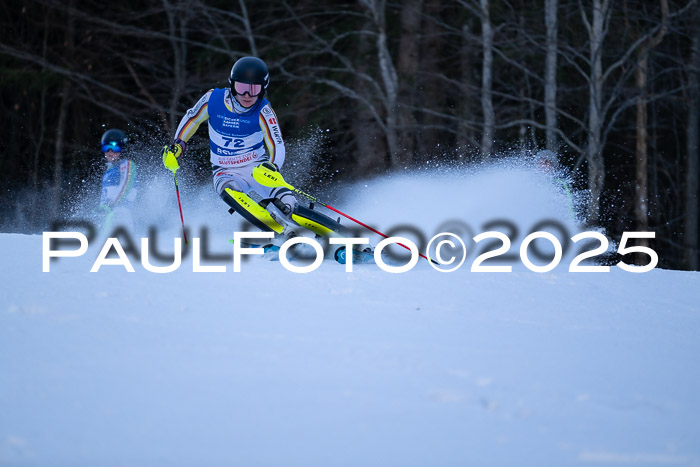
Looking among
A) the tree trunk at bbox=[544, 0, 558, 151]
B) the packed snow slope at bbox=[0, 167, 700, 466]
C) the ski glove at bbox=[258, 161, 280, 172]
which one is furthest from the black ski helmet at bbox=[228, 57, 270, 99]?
the tree trunk at bbox=[544, 0, 558, 151]

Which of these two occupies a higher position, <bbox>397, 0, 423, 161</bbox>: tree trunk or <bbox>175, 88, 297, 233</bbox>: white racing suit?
<bbox>397, 0, 423, 161</bbox>: tree trunk

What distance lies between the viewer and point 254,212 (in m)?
Result: 6.69

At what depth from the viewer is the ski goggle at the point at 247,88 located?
21.2 feet

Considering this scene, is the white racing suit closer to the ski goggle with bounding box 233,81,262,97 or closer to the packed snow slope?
the ski goggle with bounding box 233,81,262,97

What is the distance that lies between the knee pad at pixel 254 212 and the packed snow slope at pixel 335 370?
3.80 feet

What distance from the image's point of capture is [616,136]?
65.8 feet

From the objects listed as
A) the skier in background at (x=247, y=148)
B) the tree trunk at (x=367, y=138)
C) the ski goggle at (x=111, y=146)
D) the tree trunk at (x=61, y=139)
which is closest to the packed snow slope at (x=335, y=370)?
the skier in background at (x=247, y=148)

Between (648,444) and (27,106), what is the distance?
23.8 m

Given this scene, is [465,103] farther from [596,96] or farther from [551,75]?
[596,96]

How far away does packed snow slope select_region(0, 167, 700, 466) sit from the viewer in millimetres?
2621

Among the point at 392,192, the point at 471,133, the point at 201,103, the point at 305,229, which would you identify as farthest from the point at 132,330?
the point at 471,133

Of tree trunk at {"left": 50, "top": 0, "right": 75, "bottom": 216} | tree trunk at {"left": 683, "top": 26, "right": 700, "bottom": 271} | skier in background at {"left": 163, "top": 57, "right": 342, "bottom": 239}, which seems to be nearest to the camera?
skier in background at {"left": 163, "top": 57, "right": 342, "bottom": 239}

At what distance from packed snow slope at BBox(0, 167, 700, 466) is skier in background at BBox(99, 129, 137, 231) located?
10.3 ft

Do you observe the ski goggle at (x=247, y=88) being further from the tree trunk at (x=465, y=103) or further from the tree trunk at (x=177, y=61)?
the tree trunk at (x=177, y=61)
